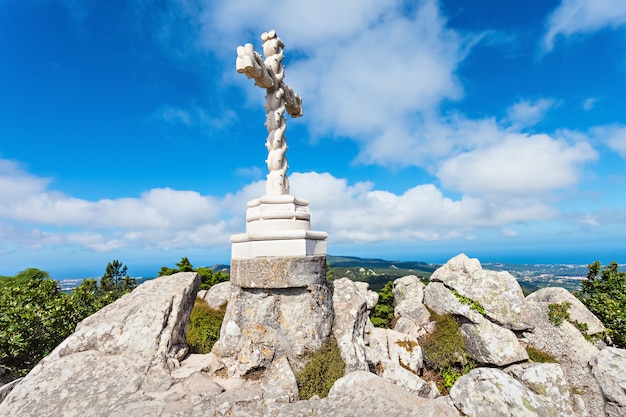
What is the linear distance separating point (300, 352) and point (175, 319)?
9.16 feet

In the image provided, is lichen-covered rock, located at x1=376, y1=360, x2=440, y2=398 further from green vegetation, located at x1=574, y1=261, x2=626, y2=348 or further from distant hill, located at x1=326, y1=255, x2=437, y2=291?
green vegetation, located at x1=574, y1=261, x2=626, y2=348

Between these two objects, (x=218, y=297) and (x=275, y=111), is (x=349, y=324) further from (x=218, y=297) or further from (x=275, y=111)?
(x=275, y=111)

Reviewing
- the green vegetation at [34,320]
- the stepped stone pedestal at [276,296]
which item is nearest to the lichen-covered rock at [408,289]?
the stepped stone pedestal at [276,296]

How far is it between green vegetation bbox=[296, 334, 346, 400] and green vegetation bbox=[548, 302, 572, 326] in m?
7.34

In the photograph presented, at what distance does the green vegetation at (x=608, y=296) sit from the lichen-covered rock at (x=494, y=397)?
4787mm

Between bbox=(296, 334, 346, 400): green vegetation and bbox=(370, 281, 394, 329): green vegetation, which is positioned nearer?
bbox=(296, 334, 346, 400): green vegetation

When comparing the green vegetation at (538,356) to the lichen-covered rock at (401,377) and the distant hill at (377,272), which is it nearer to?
the lichen-covered rock at (401,377)

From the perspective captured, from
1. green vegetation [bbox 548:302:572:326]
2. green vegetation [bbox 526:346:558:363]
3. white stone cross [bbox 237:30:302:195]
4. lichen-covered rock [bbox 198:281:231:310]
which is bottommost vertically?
green vegetation [bbox 526:346:558:363]

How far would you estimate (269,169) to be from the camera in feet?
25.1

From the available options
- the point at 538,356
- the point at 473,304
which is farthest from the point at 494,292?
the point at 538,356

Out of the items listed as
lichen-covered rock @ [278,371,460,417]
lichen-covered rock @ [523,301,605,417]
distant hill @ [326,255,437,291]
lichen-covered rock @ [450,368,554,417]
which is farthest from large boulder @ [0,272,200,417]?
lichen-covered rock @ [523,301,605,417]

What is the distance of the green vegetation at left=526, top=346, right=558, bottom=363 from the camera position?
863cm

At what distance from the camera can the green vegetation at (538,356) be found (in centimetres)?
863

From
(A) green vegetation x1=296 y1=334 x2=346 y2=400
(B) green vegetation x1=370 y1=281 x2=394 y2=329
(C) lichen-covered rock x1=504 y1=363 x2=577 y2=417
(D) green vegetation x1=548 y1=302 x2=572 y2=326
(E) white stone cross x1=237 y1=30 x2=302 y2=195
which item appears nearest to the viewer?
(A) green vegetation x1=296 y1=334 x2=346 y2=400
